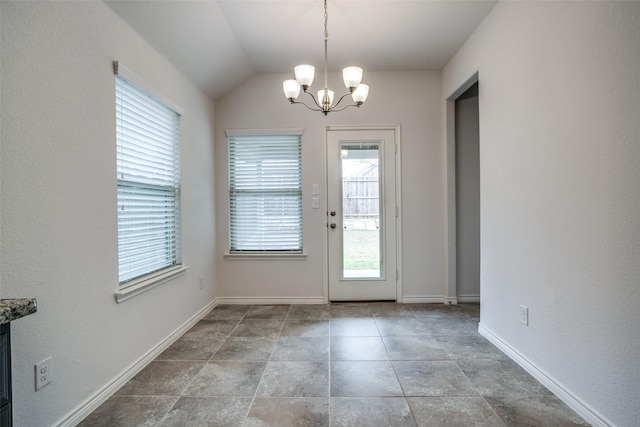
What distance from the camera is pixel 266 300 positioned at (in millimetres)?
3410

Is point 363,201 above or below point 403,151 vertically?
below

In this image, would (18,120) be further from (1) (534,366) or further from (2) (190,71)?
(1) (534,366)

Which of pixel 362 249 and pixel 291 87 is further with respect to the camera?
pixel 362 249

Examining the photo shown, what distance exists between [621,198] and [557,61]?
0.86m

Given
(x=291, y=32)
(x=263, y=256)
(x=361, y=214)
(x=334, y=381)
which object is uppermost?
(x=291, y=32)

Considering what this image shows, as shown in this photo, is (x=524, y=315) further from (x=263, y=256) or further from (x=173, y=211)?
(x=173, y=211)

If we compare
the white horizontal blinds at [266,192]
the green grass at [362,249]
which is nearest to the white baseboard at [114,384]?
the white horizontal blinds at [266,192]

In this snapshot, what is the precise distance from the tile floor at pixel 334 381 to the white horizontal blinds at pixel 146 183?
0.74 meters

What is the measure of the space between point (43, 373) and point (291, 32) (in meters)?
2.83

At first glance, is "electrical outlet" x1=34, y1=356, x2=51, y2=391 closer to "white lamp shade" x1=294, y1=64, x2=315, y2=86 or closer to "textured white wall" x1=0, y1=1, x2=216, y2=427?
"textured white wall" x1=0, y1=1, x2=216, y2=427

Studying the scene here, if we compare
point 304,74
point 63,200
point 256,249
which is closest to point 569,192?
point 304,74

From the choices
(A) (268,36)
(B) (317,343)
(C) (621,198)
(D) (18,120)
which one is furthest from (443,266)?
(D) (18,120)

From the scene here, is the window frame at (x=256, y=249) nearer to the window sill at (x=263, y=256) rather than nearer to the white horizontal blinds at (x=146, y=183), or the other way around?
the window sill at (x=263, y=256)

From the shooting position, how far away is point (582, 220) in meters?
1.51
